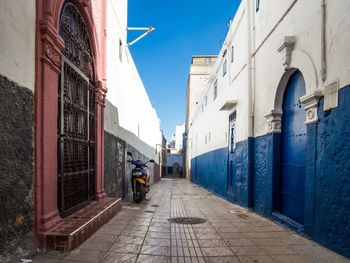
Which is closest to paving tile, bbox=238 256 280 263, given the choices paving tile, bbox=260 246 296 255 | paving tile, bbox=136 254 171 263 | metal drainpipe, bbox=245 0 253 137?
paving tile, bbox=260 246 296 255

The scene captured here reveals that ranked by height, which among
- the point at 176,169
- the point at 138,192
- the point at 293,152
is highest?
the point at 293,152

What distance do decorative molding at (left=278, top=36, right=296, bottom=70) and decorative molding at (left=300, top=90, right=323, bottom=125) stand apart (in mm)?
1097

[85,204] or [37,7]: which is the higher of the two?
[37,7]

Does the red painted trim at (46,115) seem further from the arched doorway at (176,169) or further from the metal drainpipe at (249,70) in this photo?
the arched doorway at (176,169)

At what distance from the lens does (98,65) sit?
6.80 metres

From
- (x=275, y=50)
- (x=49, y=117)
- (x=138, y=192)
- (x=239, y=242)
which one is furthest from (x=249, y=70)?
(x=49, y=117)

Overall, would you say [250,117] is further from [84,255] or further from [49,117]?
[84,255]

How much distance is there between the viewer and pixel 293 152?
6.02m

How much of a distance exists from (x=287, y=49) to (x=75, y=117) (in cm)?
378

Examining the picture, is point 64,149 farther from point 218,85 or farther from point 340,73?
point 218,85

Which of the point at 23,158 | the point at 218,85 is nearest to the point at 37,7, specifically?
the point at 23,158

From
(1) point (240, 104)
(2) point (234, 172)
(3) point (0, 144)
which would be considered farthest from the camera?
(2) point (234, 172)

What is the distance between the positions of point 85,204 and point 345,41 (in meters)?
4.66

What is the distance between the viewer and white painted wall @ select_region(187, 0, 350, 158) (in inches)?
168
